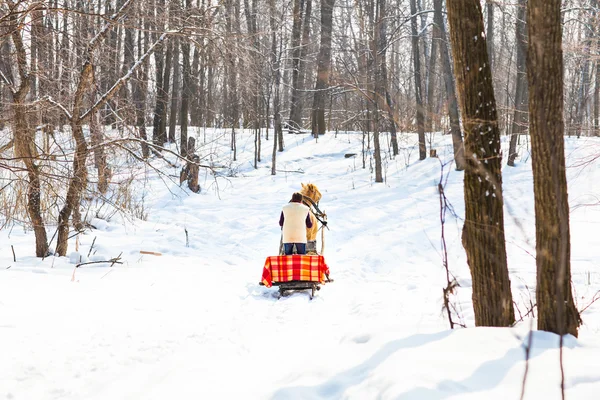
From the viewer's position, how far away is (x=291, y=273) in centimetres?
808

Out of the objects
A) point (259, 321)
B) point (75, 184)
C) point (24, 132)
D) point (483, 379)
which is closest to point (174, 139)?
point (24, 132)

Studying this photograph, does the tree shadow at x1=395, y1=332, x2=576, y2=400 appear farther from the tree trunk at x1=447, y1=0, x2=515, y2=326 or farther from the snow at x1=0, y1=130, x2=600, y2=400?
the tree trunk at x1=447, y1=0, x2=515, y2=326

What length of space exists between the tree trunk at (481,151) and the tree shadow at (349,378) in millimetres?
654

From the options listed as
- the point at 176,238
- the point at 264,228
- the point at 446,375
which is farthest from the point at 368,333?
the point at 264,228

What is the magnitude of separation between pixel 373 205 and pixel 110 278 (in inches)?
386

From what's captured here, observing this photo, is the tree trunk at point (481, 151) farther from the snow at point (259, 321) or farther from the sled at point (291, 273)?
the sled at point (291, 273)

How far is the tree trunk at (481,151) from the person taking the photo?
4477 mm

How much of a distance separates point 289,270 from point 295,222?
1.17 metres

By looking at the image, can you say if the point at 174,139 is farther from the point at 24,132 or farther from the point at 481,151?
the point at 481,151

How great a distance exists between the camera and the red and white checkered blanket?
808 cm

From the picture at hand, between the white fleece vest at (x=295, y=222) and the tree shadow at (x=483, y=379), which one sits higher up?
the white fleece vest at (x=295, y=222)

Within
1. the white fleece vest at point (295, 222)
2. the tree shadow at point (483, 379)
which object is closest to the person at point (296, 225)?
the white fleece vest at point (295, 222)

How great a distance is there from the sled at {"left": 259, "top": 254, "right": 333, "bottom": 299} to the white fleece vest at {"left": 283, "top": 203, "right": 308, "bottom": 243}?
90cm

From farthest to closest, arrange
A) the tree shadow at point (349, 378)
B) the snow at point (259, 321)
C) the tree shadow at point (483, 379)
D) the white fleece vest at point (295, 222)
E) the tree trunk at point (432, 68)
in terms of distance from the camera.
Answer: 1. the tree trunk at point (432, 68)
2. the white fleece vest at point (295, 222)
3. the tree shadow at point (349, 378)
4. the snow at point (259, 321)
5. the tree shadow at point (483, 379)
